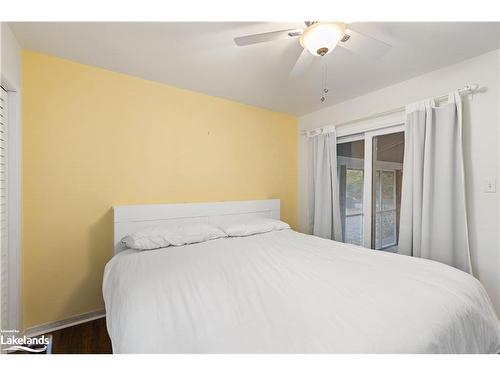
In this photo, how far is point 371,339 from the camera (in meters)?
0.81

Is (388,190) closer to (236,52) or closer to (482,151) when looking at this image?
(482,151)

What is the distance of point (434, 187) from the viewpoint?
2.00m

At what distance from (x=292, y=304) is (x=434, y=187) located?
1788mm

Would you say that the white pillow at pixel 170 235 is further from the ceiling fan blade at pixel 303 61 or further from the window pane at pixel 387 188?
the window pane at pixel 387 188

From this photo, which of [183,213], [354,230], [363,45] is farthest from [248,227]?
[363,45]

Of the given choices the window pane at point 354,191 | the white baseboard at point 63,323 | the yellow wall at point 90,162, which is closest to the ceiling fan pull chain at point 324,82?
the window pane at point 354,191

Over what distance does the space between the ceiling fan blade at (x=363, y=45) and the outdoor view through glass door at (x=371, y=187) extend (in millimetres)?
1187

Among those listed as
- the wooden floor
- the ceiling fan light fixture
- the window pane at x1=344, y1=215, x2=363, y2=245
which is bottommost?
the wooden floor

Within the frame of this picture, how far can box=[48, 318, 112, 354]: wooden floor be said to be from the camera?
1652 millimetres

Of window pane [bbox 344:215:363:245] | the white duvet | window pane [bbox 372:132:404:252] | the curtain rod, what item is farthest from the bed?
the curtain rod

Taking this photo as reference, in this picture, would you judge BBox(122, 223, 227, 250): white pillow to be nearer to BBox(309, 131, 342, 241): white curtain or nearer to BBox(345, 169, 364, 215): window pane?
BBox(309, 131, 342, 241): white curtain

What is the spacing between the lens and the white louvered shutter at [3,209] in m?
1.57

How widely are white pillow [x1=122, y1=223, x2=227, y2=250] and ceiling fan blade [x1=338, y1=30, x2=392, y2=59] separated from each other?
6.05 ft

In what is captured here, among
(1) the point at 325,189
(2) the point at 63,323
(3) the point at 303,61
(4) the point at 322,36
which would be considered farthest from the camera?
(1) the point at 325,189
